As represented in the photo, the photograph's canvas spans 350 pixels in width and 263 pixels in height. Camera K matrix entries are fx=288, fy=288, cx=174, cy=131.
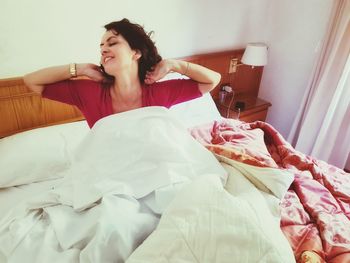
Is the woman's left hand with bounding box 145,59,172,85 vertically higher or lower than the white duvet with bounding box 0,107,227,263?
higher

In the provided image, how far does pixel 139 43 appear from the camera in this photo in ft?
3.90

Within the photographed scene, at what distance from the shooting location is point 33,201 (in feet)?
3.26

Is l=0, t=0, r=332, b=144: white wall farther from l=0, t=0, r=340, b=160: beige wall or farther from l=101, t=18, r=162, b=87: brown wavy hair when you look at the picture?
l=101, t=18, r=162, b=87: brown wavy hair

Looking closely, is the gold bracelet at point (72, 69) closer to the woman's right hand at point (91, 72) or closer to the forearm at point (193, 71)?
the woman's right hand at point (91, 72)

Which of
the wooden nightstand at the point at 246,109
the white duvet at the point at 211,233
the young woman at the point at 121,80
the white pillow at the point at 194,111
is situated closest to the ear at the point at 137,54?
the young woman at the point at 121,80

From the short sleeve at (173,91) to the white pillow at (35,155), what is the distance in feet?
1.81

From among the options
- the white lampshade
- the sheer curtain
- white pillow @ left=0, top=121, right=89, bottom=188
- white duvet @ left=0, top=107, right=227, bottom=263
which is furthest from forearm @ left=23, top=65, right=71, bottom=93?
the sheer curtain

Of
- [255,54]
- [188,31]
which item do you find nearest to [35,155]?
[188,31]

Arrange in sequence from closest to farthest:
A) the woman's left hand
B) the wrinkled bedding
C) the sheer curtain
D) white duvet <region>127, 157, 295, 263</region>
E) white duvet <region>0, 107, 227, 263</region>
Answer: white duvet <region>127, 157, 295, 263</region>
white duvet <region>0, 107, 227, 263</region>
the wrinkled bedding
the woman's left hand
the sheer curtain

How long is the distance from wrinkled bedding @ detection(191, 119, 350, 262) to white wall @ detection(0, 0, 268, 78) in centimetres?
A: 77

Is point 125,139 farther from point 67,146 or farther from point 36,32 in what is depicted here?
point 36,32

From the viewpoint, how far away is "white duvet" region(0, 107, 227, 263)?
0.82 m

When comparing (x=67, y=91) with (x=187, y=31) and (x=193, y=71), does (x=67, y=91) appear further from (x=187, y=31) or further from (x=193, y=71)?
(x=187, y=31)

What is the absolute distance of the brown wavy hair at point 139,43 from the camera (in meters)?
1.16
